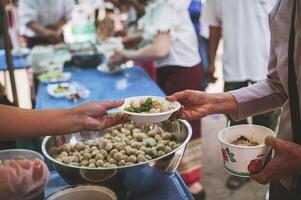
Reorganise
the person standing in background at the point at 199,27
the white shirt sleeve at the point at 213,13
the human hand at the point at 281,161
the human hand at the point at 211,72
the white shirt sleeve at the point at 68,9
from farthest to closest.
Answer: the white shirt sleeve at the point at 68,9, the person standing in background at the point at 199,27, the human hand at the point at 211,72, the white shirt sleeve at the point at 213,13, the human hand at the point at 281,161

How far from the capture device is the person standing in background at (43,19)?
3.37 m

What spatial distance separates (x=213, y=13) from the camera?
2.48 metres

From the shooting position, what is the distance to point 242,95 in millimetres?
1209

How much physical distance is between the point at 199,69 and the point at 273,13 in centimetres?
145

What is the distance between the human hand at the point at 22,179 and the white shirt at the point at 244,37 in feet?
5.81

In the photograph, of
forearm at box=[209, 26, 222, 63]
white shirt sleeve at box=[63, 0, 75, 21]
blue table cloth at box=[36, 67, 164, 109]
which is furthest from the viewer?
white shirt sleeve at box=[63, 0, 75, 21]

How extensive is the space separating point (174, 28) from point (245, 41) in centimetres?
45

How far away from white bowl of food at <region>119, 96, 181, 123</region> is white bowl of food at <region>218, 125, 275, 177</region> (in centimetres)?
18

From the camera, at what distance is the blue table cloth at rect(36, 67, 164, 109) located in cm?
211

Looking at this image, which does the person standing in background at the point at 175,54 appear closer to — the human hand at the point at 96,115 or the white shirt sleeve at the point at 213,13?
the white shirt sleeve at the point at 213,13

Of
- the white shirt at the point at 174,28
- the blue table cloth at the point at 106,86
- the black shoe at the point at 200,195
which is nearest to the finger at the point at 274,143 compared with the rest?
the blue table cloth at the point at 106,86

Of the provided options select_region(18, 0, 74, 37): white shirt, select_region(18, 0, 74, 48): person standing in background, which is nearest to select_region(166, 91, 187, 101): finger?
select_region(18, 0, 74, 48): person standing in background

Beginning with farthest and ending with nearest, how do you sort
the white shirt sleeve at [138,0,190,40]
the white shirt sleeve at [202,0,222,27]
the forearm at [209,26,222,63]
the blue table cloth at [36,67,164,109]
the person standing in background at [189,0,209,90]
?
1. the person standing in background at [189,0,209,90]
2. the forearm at [209,26,222,63]
3. the white shirt sleeve at [202,0,222,27]
4. the white shirt sleeve at [138,0,190,40]
5. the blue table cloth at [36,67,164,109]

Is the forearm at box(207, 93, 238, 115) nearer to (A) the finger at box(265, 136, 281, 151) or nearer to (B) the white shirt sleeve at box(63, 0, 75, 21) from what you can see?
(A) the finger at box(265, 136, 281, 151)
